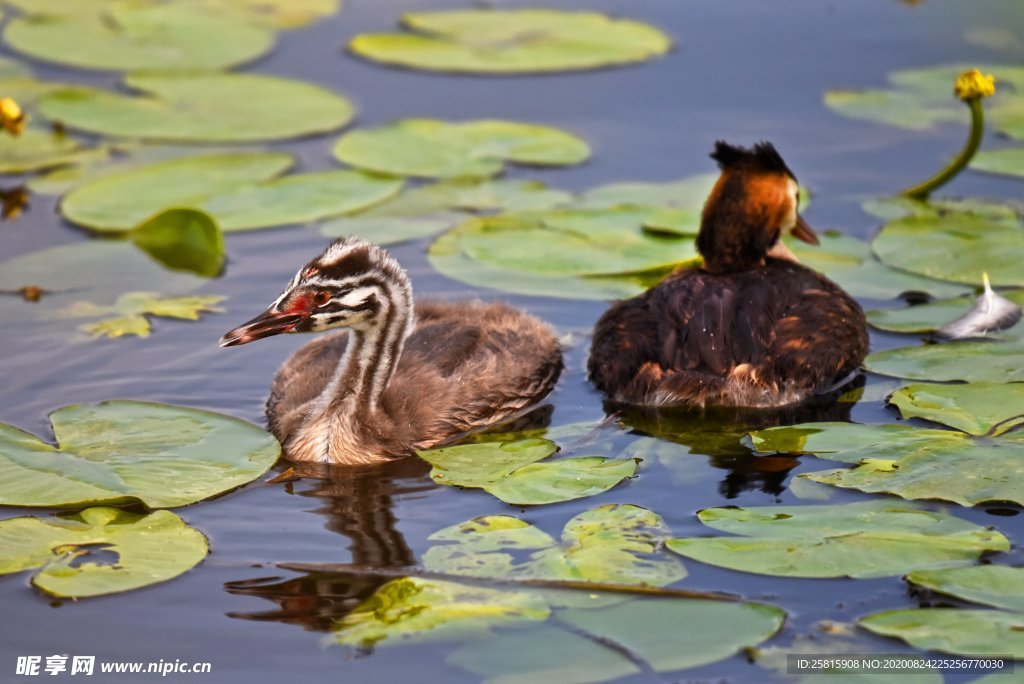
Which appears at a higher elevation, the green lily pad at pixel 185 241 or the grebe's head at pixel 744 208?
the grebe's head at pixel 744 208

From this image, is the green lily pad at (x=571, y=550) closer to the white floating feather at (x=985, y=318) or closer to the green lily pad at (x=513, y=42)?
the white floating feather at (x=985, y=318)

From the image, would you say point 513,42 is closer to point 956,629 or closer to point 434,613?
point 434,613

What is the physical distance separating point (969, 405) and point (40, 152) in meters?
7.10

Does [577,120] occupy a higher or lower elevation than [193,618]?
higher

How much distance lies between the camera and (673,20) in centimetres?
1360

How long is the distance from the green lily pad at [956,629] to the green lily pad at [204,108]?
6.87 metres

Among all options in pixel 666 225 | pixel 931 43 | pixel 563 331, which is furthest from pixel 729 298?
pixel 931 43

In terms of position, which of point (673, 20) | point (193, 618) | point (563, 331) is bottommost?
point (193, 618)

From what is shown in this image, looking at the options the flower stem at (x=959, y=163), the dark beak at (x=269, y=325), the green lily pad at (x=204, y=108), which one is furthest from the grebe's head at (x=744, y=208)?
the green lily pad at (x=204, y=108)

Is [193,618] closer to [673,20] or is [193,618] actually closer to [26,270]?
[26,270]

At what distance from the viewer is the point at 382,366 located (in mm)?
7648

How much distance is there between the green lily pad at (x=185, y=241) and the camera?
31.5 ft

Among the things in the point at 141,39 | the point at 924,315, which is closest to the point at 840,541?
the point at 924,315

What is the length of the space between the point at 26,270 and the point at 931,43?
25.5ft
